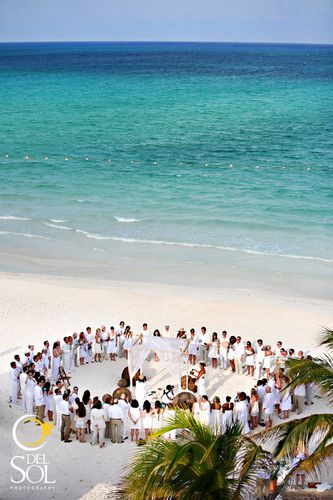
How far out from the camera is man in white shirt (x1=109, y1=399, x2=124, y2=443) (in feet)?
56.3

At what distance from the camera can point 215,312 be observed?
→ 26156mm

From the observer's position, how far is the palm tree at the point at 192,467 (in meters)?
10.2

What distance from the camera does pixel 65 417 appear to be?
1728cm

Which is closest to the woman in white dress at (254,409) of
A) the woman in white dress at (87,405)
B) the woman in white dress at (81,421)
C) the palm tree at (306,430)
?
the woman in white dress at (87,405)

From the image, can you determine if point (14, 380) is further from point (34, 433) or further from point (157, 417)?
point (157, 417)

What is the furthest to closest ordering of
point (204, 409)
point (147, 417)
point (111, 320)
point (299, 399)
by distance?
point (111, 320) → point (299, 399) → point (147, 417) → point (204, 409)

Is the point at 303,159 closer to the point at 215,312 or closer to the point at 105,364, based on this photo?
the point at 215,312

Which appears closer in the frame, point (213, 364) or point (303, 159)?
point (213, 364)

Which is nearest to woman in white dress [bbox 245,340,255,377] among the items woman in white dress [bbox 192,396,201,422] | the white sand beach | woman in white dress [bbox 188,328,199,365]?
the white sand beach

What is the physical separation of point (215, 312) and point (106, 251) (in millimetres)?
10311

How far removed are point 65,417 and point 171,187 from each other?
30.7 m

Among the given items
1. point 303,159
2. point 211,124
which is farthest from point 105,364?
point 211,124

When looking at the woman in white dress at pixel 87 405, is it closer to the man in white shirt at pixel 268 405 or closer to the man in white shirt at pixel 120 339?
the man in white shirt at pixel 120 339

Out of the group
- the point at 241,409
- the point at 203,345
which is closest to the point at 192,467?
the point at 241,409
